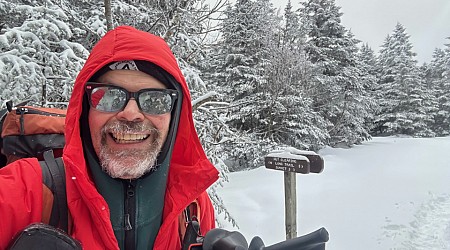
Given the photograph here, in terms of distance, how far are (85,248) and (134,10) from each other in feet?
15.0

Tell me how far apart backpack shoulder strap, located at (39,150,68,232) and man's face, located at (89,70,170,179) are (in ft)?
0.60

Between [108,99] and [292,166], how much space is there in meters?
3.60

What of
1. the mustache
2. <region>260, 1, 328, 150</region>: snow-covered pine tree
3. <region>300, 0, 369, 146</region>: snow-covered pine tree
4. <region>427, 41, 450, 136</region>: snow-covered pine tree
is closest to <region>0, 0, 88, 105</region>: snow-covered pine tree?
the mustache

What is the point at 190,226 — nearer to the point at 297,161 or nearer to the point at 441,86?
the point at 297,161

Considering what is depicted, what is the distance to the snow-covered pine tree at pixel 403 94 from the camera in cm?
3288

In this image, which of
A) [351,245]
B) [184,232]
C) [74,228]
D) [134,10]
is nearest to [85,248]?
[74,228]

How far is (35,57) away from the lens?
161 inches

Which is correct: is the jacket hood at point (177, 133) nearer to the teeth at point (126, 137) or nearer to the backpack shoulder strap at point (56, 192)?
the backpack shoulder strap at point (56, 192)

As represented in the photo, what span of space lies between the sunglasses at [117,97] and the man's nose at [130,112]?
0.6 inches

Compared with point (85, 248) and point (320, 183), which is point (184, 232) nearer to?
point (85, 248)

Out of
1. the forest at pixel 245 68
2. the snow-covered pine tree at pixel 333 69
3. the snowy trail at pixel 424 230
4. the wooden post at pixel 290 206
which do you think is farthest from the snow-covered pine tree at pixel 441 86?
the wooden post at pixel 290 206

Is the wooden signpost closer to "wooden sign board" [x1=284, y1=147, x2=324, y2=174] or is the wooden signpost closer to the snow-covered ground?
"wooden sign board" [x1=284, y1=147, x2=324, y2=174]

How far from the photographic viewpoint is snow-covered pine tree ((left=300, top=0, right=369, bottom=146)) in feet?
73.4

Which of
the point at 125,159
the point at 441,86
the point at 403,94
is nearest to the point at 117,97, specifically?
the point at 125,159
